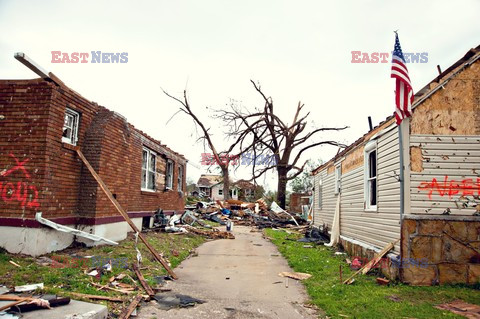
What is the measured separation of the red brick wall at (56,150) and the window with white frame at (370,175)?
7.46 meters

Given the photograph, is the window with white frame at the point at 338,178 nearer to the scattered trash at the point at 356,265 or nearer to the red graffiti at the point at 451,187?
the scattered trash at the point at 356,265

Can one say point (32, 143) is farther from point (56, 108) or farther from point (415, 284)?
point (415, 284)

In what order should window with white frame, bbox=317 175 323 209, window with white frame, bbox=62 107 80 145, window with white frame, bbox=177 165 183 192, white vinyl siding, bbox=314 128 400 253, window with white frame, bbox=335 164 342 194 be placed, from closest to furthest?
white vinyl siding, bbox=314 128 400 253, window with white frame, bbox=62 107 80 145, window with white frame, bbox=335 164 342 194, window with white frame, bbox=317 175 323 209, window with white frame, bbox=177 165 183 192

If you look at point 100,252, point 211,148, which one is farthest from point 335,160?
point 211,148

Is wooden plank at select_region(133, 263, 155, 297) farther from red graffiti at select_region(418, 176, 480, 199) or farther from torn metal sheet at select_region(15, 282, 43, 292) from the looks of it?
red graffiti at select_region(418, 176, 480, 199)

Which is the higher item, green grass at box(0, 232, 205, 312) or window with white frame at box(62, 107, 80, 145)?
window with white frame at box(62, 107, 80, 145)

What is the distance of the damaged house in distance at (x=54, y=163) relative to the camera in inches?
279

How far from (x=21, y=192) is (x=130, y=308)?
4.21 meters

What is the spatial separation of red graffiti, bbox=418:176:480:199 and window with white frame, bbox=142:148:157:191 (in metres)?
10.5

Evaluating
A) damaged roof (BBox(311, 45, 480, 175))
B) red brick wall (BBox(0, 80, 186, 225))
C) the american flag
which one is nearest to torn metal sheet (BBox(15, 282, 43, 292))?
red brick wall (BBox(0, 80, 186, 225))

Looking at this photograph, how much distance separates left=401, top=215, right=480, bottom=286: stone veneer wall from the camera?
668cm

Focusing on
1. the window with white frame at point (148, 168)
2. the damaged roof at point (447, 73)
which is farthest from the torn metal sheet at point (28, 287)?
the window with white frame at point (148, 168)

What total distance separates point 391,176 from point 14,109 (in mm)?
8874

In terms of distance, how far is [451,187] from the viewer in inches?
274
